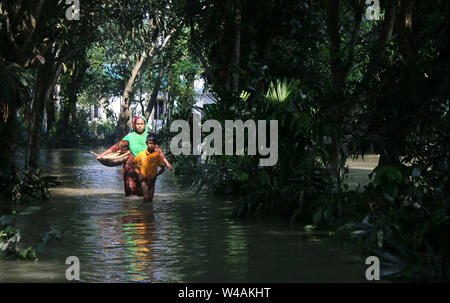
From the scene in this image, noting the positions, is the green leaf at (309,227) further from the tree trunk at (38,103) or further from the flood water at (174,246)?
the tree trunk at (38,103)

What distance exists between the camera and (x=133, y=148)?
52.1 feet

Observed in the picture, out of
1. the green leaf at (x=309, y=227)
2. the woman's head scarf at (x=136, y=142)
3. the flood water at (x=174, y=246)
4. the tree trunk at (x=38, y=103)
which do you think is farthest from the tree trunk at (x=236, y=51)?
the green leaf at (x=309, y=227)

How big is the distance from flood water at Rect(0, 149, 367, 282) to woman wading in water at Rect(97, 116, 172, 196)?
0.74 metres

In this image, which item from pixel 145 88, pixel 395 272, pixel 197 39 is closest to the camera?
pixel 395 272

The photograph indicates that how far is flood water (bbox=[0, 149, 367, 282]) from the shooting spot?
8016mm

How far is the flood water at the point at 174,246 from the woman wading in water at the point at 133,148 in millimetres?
742

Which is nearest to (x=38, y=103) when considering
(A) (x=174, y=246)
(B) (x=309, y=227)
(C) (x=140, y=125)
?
(C) (x=140, y=125)

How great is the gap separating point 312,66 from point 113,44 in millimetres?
44509

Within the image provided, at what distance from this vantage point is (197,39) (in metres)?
19.6

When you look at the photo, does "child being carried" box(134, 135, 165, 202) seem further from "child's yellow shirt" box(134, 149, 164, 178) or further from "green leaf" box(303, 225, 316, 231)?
"green leaf" box(303, 225, 316, 231)

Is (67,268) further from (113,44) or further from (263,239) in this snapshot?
(113,44)

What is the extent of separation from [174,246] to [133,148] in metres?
6.28
